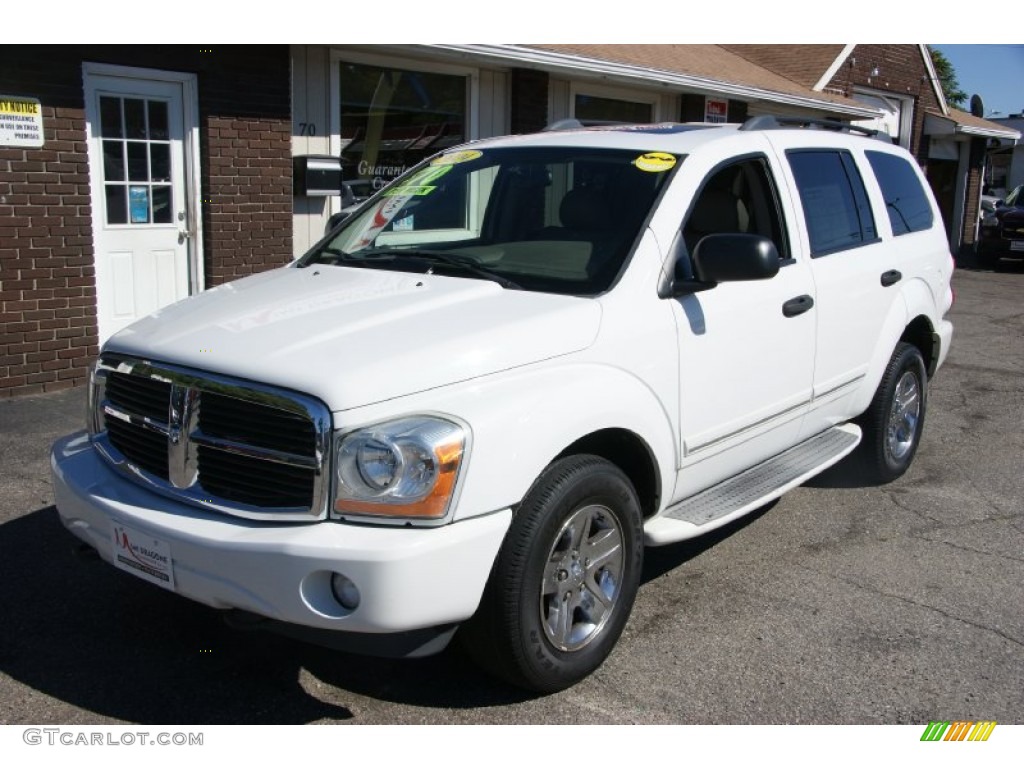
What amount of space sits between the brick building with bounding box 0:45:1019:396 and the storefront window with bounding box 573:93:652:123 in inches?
9.2

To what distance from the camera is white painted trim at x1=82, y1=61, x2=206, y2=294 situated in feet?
27.0

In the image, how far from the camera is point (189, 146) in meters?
8.77

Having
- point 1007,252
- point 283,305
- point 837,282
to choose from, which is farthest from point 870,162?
point 1007,252

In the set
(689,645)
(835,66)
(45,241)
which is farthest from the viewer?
(835,66)

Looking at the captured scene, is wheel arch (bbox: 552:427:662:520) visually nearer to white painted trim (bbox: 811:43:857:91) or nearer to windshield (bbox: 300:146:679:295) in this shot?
windshield (bbox: 300:146:679:295)

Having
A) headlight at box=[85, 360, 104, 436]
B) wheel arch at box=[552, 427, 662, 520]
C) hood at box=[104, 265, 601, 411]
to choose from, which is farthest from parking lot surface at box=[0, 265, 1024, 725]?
hood at box=[104, 265, 601, 411]

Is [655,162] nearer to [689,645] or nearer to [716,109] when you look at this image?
[689,645]

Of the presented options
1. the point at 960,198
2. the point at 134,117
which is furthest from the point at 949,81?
the point at 134,117

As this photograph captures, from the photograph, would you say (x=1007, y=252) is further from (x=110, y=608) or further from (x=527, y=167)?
(x=110, y=608)

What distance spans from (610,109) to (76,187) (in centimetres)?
760

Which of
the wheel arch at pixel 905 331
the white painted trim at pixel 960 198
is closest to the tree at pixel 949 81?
the white painted trim at pixel 960 198

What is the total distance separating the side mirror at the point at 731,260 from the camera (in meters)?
3.80

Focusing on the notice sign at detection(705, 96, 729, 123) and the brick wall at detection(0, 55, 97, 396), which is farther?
the notice sign at detection(705, 96, 729, 123)

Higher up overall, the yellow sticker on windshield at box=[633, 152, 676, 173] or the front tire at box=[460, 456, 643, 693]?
the yellow sticker on windshield at box=[633, 152, 676, 173]
